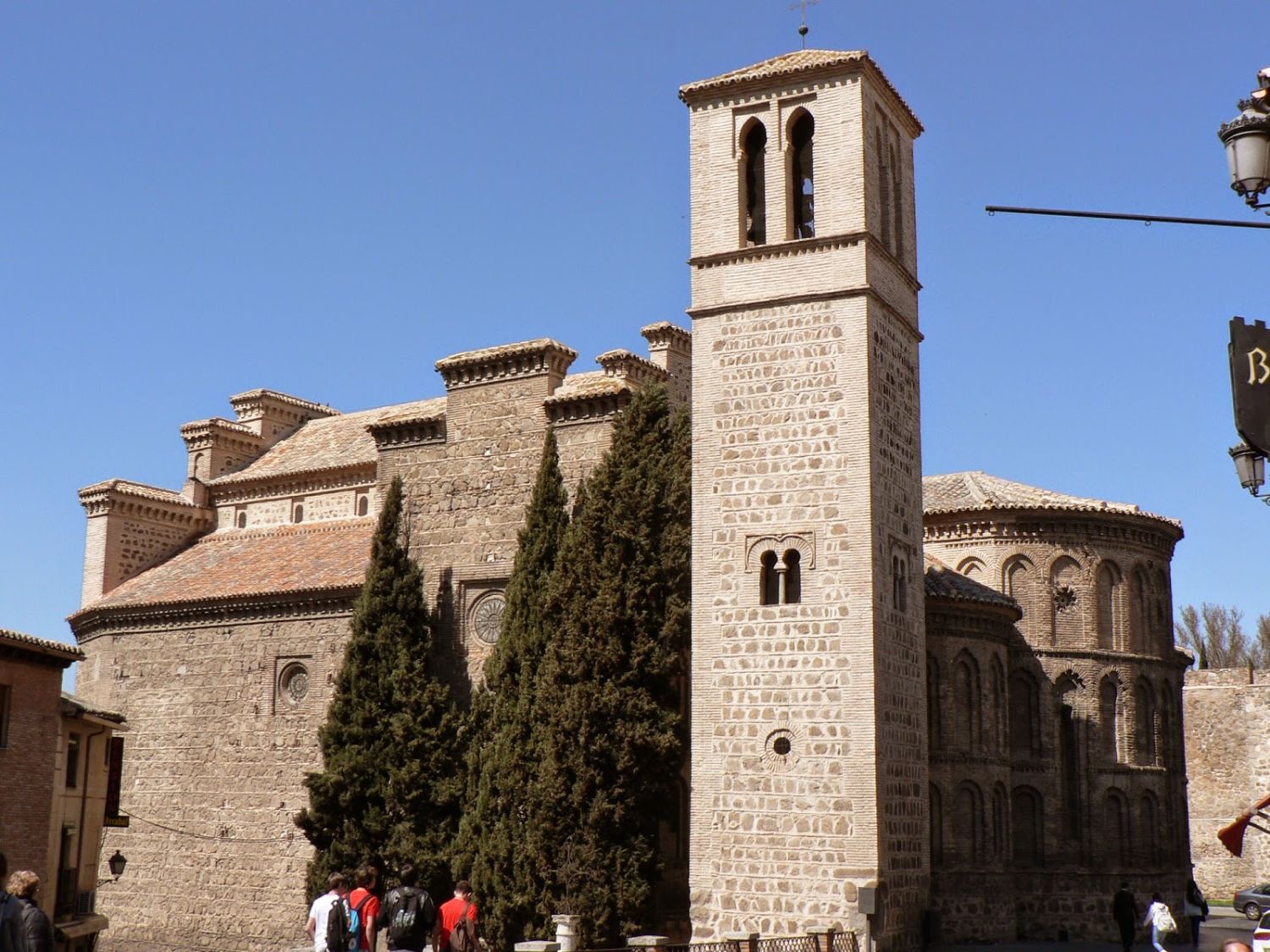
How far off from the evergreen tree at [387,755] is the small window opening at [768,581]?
22.3ft

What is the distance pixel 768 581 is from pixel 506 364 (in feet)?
27.1

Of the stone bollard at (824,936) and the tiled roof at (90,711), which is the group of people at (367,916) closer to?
the stone bollard at (824,936)

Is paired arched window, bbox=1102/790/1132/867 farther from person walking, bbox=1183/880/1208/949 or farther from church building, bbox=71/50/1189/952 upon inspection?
person walking, bbox=1183/880/1208/949

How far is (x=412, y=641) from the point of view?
25500 mm

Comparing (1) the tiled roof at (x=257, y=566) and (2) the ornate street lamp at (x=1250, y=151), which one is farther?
(1) the tiled roof at (x=257, y=566)

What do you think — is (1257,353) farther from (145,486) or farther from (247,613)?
(145,486)

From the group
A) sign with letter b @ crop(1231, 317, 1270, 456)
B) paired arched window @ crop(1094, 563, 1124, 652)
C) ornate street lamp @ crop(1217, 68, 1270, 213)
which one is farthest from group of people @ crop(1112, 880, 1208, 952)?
ornate street lamp @ crop(1217, 68, 1270, 213)

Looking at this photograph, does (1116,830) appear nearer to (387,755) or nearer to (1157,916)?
(1157,916)

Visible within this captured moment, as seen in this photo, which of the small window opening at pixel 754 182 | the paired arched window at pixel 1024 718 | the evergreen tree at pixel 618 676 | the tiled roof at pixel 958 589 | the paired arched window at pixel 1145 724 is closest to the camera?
the evergreen tree at pixel 618 676

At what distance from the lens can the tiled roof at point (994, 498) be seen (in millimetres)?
28750

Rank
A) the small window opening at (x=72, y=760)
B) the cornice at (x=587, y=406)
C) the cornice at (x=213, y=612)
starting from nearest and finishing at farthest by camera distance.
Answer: the cornice at (x=587, y=406) < the small window opening at (x=72, y=760) < the cornice at (x=213, y=612)

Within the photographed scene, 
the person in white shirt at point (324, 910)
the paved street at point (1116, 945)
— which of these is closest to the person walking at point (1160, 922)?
the paved street at point (1116, 945)

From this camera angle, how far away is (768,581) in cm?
2070

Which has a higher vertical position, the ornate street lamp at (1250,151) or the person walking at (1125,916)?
the ornate street lamp at (1250,151)
